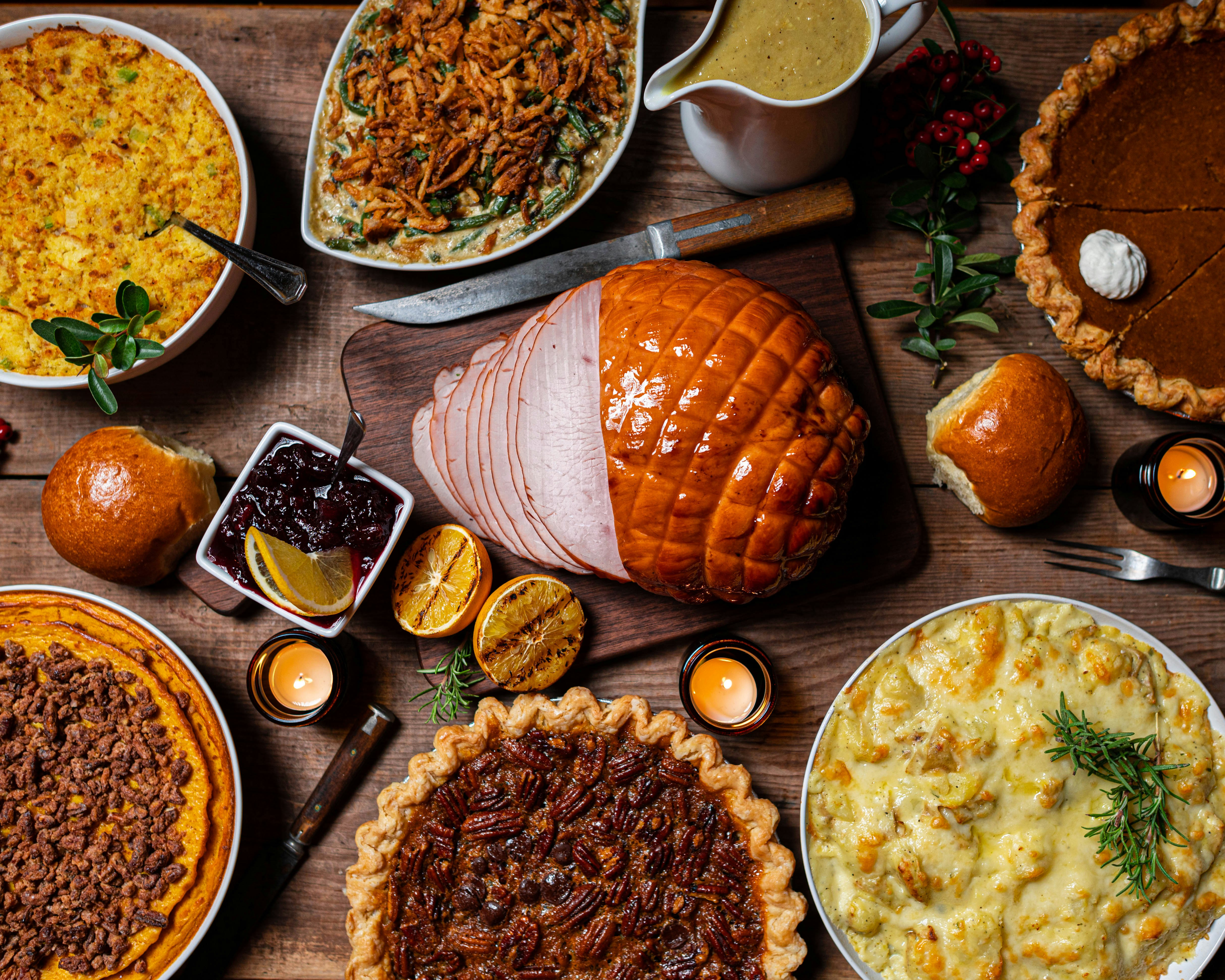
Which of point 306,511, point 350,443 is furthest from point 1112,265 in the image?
point 306,511

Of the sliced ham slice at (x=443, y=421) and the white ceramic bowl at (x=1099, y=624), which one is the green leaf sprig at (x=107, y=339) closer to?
the sliced ham slice at (x=443, y=421)

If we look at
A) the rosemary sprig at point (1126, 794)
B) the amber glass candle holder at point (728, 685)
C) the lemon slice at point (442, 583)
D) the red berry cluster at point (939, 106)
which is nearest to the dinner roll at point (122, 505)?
the lemon slice at point (442, 583)

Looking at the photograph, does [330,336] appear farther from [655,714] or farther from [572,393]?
[655,714]

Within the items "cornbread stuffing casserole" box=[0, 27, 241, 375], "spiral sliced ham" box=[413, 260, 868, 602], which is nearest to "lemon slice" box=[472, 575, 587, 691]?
"spiral sliced ham" box=[413, 260, 868, 602]

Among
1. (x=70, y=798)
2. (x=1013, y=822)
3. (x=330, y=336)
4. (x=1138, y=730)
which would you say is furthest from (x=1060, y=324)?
(x=70, y=798)

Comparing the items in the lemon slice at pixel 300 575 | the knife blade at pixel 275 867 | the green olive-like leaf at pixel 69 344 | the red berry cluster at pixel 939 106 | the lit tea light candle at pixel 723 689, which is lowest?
the knife blade at pixel 275 867

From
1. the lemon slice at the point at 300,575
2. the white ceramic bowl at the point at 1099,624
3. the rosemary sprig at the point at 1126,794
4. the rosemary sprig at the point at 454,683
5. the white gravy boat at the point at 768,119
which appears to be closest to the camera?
the white gravy boat at the point at 768,119

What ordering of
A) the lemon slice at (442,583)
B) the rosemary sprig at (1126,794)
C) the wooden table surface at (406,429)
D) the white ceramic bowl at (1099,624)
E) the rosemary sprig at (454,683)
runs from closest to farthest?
the rosemary sprig at (1126,794) < the white ceramic bowl at (1099,624) < the lemon slice at (442,583) < the rosemary sprig at (454,683) < the wooden table surface at (406,429)

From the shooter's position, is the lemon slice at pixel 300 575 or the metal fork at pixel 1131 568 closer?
the lemon slice at pixel 300 575
